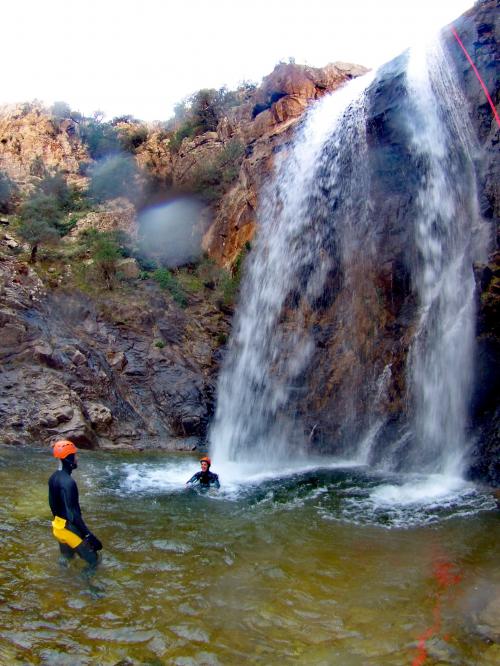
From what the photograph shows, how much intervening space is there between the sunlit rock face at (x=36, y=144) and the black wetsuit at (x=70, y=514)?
2500 centimetres

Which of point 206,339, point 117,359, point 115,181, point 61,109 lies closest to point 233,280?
point 206,339

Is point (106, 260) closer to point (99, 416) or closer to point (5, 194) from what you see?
point (99, 416)

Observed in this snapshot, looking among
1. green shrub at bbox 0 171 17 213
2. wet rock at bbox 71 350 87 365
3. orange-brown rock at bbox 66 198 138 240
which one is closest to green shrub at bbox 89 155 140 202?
orange-brown rock at bbox 66 198 138 240

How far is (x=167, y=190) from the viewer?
2545 centimetres

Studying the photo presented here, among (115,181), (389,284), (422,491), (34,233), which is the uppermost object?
(115,181)

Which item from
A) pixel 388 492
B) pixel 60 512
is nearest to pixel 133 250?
pixel 388 492

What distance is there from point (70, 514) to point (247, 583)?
72.4 inches

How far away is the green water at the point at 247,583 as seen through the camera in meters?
3.72

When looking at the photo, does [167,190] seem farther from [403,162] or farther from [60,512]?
[60,512]

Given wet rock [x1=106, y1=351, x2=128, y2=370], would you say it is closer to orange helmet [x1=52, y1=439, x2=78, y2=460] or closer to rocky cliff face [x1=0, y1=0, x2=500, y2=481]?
rocky cliff face [x1=0, y1=0, x2=500, y2=481]

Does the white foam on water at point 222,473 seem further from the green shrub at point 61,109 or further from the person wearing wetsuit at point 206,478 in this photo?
the green shrub at point 61,109

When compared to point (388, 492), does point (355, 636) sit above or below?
above

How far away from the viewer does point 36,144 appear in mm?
29266

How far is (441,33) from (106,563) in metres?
16.9
